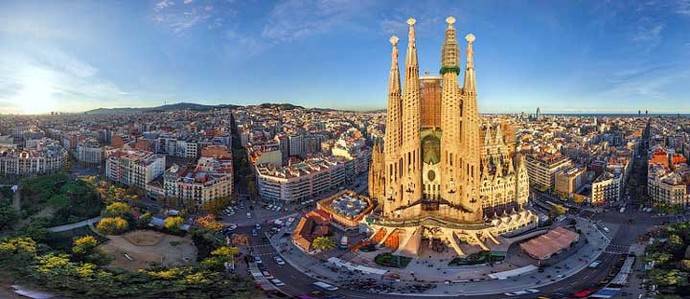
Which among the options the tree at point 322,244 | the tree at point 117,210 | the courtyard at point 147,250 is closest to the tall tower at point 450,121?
the tree at point 322,244

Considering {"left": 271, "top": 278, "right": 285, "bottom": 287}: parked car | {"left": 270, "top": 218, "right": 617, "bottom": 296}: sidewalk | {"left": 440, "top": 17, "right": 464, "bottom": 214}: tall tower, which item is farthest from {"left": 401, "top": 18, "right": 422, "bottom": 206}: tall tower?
{"left": 271, "top": 278, "right": 285, "bottom": 287}: parked car

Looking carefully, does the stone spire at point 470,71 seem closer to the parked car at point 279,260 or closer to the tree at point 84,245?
the parked car at point 279,260

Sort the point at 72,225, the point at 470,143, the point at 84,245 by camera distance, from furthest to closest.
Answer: the point at 72,225, the point at 470,143, the point at 84,245

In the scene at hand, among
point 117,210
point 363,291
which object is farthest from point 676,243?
point 117,210

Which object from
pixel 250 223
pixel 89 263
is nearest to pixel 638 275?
pixel 250 223

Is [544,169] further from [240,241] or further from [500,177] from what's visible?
[240,241]

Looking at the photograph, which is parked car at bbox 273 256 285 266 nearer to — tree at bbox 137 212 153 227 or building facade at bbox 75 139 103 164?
tree at bbox 137 212 153 227

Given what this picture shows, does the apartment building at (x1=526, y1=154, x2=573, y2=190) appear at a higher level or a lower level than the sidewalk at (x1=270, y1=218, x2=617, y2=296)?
higher
